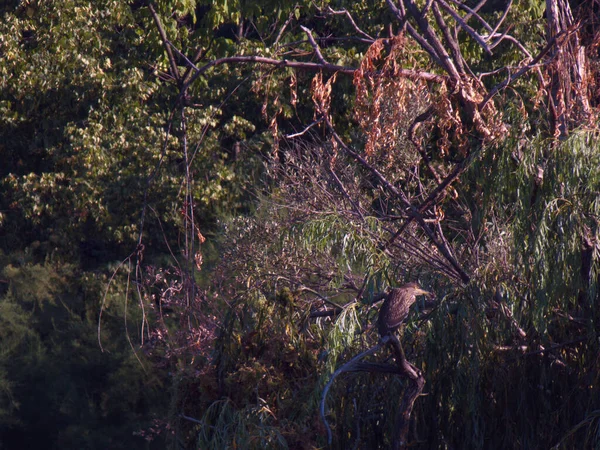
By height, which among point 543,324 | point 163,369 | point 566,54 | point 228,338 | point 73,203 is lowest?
point 163,369

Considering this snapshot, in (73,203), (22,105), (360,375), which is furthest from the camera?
(22,105)

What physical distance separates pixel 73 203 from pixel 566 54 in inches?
353

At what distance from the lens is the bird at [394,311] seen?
3.74 meters

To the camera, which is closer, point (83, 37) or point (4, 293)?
point (83, 37)

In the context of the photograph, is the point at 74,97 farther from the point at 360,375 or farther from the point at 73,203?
the point at 360,375

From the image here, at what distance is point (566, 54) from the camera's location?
475cm

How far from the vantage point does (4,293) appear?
1366 cm

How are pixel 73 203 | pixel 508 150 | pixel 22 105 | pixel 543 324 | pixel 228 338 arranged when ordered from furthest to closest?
pixel 22 105 < pixel 73 203 < pixel 228 338 < pixel 508 150 < pixel 543 324

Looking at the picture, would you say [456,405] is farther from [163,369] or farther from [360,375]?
[163,369]

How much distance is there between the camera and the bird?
3.74 m

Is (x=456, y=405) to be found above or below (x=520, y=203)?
below

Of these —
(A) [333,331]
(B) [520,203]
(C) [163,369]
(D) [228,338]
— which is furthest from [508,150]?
(C) [163,369]

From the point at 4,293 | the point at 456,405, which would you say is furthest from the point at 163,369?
the point at 456,405

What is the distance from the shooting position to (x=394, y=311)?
379cm
